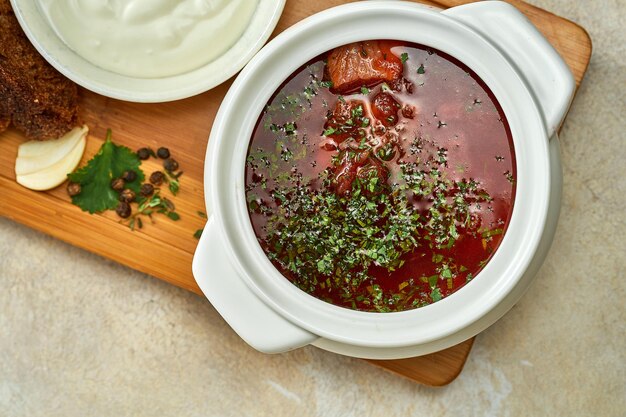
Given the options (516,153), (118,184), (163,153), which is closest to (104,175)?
(118,184)

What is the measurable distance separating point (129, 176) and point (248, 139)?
423mm

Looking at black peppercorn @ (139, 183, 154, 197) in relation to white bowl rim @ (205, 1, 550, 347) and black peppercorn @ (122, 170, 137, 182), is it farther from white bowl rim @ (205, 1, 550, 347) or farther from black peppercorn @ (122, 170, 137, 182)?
white bowl rim @ (205, 1, 550, 347)

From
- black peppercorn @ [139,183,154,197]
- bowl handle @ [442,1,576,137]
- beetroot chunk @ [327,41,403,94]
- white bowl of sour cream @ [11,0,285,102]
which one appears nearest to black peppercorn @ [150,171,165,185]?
black peppercorn @ [139,183,154,197]

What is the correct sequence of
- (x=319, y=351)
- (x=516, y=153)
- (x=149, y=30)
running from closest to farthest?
(x=516, y=153) < (x=149, y=30) < (x=319, y=351)

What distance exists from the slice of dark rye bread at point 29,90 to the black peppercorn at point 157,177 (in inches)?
9.8

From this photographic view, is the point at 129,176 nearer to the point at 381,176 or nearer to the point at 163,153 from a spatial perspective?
the point at 163,153

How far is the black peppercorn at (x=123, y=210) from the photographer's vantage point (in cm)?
170

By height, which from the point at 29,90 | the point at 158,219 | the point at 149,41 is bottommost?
the point at 158,219

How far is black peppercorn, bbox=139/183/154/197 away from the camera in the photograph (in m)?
1.70

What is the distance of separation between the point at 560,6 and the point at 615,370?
102 cm

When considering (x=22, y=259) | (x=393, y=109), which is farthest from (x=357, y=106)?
(x=22, y=259)

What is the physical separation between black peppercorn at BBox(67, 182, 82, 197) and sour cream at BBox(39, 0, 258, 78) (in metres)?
0.31

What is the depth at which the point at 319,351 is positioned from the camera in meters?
1.90

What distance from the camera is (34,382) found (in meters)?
1.95
